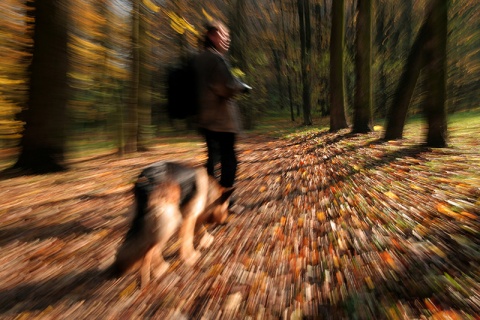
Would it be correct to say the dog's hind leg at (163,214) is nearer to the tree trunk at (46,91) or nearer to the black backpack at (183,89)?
the black backpack at (183,89)

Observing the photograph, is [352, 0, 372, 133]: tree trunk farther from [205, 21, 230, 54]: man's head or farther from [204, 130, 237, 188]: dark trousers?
[205, 21, 230, 54]: man's head

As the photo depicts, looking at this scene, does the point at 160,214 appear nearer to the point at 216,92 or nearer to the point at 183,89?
the point at 216,92

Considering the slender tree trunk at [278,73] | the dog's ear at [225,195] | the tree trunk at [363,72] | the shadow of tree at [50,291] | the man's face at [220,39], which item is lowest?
the shadow of tree at [50,291]

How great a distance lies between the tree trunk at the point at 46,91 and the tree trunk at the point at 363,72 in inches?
351

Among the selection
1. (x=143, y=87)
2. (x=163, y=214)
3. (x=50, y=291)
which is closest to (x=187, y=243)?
(x=163, y=214)

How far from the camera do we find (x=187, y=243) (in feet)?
8.64

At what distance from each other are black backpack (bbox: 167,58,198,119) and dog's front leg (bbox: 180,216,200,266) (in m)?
1.32

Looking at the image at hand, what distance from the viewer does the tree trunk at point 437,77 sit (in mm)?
5707

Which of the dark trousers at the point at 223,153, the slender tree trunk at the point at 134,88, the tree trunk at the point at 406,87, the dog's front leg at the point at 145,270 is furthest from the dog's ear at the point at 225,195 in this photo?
the slender tree trunk at the point at 134,88

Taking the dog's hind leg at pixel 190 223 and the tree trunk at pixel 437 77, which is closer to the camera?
the dog's hind leg at pixel 190 223

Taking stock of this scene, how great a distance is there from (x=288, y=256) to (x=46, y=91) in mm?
6535

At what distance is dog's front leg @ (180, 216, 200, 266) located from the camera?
8.42ft

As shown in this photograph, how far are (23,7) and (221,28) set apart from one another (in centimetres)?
604

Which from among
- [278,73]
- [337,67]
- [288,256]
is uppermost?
[278,73]
